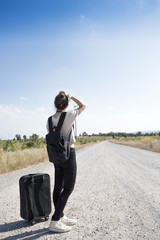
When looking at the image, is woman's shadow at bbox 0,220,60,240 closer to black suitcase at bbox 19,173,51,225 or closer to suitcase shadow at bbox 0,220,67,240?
suitcase shadow at bbox 0,220,67,240

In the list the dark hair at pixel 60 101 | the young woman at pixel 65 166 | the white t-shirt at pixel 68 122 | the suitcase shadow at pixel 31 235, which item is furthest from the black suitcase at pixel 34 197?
the dark hair at pixel 60 101

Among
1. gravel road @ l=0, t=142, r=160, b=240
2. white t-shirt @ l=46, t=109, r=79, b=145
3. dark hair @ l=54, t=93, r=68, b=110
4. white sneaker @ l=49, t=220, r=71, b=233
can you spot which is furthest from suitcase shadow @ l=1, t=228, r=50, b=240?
dark hair @ l=54, t=93, r=68, b=110

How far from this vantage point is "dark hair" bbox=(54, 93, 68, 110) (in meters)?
3.00

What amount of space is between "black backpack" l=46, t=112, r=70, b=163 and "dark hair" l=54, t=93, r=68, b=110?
199 millimetres

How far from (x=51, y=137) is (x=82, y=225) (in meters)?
1.48

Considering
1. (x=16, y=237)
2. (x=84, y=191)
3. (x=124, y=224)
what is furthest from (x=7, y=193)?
(x=124, y=224)

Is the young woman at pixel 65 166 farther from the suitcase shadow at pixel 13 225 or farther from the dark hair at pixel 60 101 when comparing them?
the suitcase shadow at pixel 13 225

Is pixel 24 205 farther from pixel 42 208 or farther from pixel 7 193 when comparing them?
pixel 7 193

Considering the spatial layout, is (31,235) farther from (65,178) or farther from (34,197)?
(65,178)

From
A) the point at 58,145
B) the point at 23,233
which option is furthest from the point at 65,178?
the point at 23,233

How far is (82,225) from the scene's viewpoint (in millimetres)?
3148

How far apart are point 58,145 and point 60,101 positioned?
656 mm

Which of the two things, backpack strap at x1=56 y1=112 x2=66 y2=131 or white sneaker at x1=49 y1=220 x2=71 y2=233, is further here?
white sneaker at x1=49 y1=220 x2=71 y2=233

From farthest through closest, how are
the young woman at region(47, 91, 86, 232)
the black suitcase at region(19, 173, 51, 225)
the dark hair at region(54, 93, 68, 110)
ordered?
the black suitcase at region(19, 173, 51, 225) → the dark hair at region(54, 93, 68, 110) → the young woman at region(47, 91, 86, 232)
